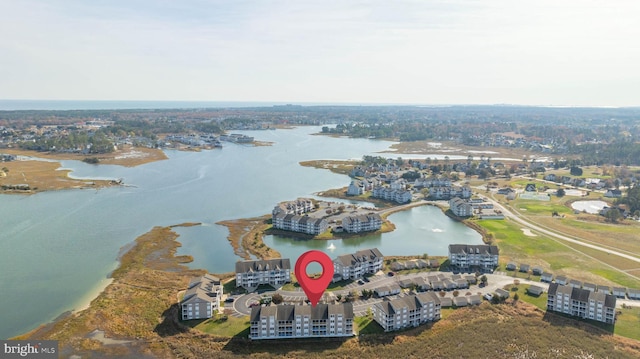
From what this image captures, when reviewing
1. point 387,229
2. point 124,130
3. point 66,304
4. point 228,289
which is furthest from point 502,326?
point 124,130

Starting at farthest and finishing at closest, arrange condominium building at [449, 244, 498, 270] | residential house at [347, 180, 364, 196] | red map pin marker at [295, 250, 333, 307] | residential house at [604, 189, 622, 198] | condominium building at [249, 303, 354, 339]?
1. residential house at [604, 189, 622, 198]
2. residential house at [347, 180, 364, 196]
3. condominium building at [449, 244, 498, 270]
4. condominium building at [249, 303, 354, 339]
5. red map pin marker at [295, 250, 333, 307]

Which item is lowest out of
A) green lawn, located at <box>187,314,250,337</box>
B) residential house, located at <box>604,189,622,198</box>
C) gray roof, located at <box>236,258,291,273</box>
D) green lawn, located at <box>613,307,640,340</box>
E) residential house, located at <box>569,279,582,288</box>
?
green lawn, located at <box>187,314,250,337</box>

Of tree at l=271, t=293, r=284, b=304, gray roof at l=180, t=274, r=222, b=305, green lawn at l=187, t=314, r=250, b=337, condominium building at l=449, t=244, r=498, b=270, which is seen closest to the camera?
green lawn at l=187, t=314, r=250, b=337

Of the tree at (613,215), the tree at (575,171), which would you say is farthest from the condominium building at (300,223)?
the tree at (575,171)

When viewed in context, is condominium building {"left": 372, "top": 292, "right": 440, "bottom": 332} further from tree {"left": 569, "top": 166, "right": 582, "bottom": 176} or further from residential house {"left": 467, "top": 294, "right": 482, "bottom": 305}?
tree {"left": 569, "top": 166, "right": 582, "bottom": 176}

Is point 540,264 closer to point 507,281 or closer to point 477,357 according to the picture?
point 507,281

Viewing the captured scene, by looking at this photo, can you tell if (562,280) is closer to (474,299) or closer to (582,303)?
(582,303)

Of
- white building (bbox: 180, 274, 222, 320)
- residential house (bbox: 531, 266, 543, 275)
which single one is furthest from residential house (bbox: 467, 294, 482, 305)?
white building (bbox: 180, 274, 222, 320)

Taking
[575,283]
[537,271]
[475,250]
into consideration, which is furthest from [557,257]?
[475,250]
